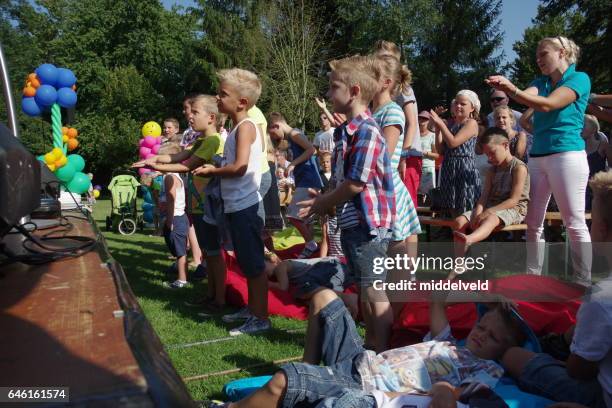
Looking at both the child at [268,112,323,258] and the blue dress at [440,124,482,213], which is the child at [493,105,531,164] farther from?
the child at [268,112,323,258]

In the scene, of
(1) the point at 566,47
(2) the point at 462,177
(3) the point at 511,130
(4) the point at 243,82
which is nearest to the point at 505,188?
(2) the point at 462,177

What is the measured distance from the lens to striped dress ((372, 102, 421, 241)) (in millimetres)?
3043

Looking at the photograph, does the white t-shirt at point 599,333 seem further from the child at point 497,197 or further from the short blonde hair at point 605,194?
the child at point 497,197

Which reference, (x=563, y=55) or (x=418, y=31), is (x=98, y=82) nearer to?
(x=418, y=31)

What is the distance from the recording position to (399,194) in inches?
122

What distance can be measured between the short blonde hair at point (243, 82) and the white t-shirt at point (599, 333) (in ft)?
8.17

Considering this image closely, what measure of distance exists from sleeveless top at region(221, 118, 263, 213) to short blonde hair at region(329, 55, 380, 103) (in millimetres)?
958

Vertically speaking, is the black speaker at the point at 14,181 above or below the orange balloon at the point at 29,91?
below

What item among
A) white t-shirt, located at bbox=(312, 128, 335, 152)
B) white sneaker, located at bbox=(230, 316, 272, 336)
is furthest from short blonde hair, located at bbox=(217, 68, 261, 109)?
white t-shirt, located at bbox=(312, 128, 335, 152)

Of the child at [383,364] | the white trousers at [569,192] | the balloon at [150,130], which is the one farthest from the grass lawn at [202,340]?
the balloon at [150,130]

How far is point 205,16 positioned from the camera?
29.2 metres

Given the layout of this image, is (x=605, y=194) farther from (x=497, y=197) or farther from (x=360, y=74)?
(x=497, y=197)

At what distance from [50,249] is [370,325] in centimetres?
168

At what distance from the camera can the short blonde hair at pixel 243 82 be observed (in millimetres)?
3637
